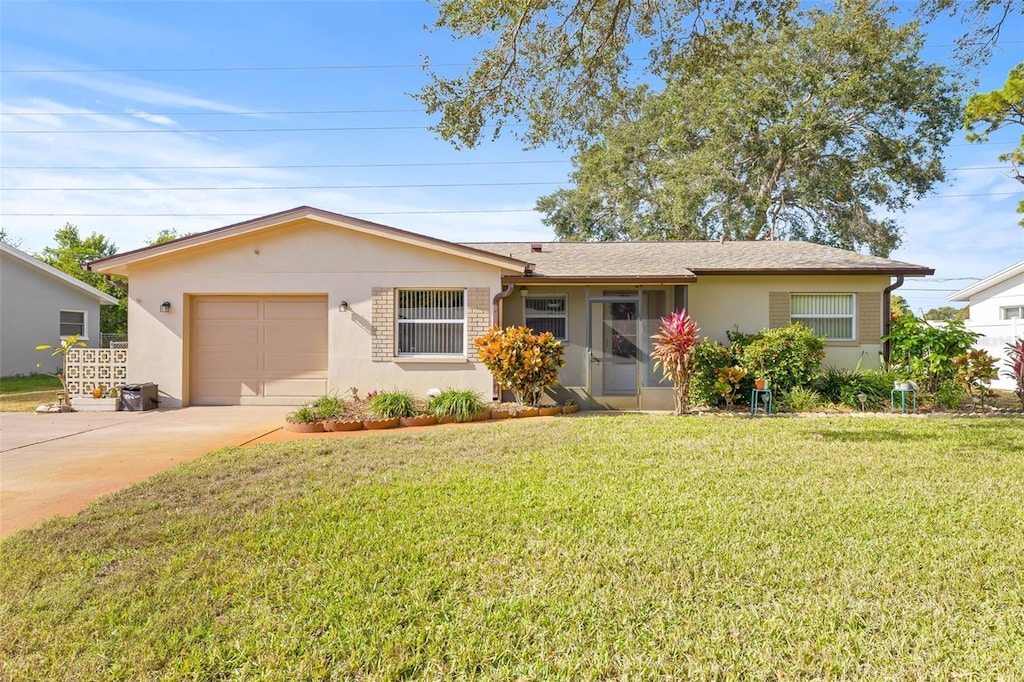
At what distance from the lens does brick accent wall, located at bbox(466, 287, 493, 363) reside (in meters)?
11.4

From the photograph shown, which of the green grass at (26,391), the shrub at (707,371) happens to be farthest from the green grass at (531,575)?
the green grass at (26,391)

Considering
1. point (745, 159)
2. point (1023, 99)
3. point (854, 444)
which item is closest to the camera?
point (854, 444)

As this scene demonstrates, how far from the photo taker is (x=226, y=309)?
11.9m

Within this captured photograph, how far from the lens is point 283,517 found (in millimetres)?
4422

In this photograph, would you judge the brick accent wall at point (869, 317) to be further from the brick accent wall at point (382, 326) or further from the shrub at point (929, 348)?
the brick accent wall at point (382, 326)

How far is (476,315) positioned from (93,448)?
22.1ft

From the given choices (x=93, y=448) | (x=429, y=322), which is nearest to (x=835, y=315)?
(x=429, y=322)

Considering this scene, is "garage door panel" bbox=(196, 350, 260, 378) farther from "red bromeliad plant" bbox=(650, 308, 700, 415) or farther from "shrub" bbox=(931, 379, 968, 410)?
"shrub" bbox=(931, 379, 968, 410)

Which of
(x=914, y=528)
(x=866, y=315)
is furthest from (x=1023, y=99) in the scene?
(x=914, y=528)

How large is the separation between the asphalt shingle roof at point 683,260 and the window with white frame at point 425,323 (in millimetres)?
2213

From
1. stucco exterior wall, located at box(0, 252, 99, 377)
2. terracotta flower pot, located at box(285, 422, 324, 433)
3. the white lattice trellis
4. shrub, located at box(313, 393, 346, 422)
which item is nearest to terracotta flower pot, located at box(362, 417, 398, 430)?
shrub, located at box(313, 393, 346, 422)

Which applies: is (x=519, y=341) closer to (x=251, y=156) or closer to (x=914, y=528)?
(x=914, y=528)

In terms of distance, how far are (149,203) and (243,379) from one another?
860 inches

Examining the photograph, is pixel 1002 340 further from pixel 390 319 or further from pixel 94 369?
pixel 94 369
